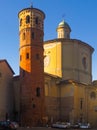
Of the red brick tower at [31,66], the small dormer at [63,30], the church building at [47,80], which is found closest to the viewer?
the red brick tower at [31,66]

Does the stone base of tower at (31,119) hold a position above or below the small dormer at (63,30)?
below

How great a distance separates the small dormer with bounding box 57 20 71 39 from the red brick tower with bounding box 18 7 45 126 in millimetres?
10540

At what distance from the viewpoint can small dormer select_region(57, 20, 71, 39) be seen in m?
57.1

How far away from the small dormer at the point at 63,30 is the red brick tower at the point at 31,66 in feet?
34.6

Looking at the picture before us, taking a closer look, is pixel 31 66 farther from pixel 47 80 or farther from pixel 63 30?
pixel 63 30

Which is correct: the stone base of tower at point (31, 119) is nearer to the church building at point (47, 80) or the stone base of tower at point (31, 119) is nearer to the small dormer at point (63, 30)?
the church building at point (47, 80)

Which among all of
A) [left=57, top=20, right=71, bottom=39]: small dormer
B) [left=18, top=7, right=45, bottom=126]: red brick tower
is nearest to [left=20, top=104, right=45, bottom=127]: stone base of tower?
[left=18, top=7, right=45, bottom=126]: red brick tower

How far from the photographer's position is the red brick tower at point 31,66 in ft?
143

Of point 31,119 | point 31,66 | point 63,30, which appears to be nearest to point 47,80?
point 31,66

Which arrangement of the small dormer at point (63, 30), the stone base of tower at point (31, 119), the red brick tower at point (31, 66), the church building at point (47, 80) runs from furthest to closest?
the small dormer at point (63, 30), the church building at point (47, 80), the red brick tower at point (31, 66), the stone base of tower at point (31, 119)

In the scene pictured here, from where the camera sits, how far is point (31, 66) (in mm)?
44469

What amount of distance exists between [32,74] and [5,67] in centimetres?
492

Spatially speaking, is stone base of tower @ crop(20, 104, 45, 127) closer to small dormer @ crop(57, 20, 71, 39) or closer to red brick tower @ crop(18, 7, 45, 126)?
red brick tower @ crop(18, 7, 45, 126)

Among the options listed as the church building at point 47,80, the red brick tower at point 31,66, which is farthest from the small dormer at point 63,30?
the red brick tower at point 31,66
